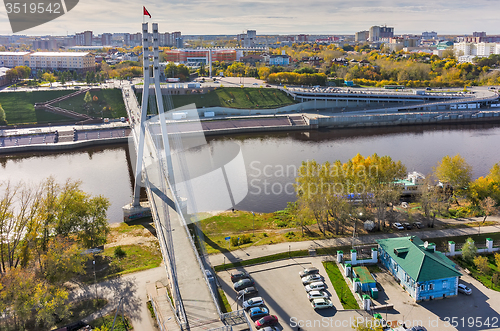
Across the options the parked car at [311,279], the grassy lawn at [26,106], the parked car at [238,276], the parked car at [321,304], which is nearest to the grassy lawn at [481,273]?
the parked car at [311,279]

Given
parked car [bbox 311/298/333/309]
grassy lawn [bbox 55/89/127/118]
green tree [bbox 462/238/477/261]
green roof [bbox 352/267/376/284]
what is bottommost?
parked car [bbox 311/298/333/309]

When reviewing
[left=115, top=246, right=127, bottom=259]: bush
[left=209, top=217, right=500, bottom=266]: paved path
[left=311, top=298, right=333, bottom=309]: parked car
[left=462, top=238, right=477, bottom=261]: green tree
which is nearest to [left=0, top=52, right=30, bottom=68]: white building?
[left=115, top=246, right=127, bottom=259]: bush

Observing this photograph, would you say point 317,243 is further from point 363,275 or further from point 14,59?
point 14,59

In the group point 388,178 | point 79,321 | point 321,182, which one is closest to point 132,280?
point 79,321

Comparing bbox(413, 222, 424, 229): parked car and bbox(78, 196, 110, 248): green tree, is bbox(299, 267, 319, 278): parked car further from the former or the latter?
bbox(78, 196, 110, 248): green tree

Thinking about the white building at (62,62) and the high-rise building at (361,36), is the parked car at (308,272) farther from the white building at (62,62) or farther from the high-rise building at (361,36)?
the high-rise building at (361,36)

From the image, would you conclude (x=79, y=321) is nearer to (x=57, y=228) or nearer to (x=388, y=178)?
(x=57, y=228)
